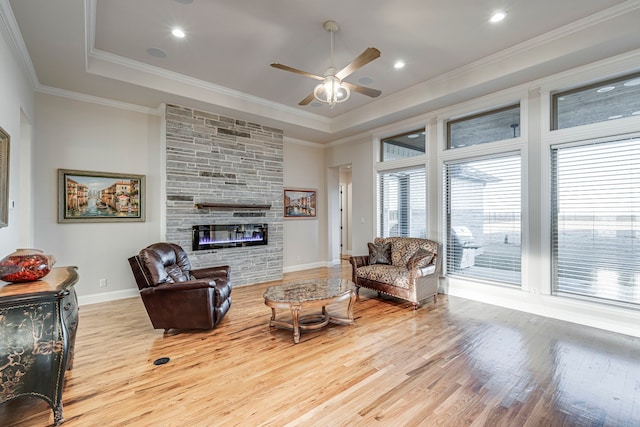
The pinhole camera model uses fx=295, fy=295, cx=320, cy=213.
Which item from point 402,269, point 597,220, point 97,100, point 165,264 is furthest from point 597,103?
point 97,100

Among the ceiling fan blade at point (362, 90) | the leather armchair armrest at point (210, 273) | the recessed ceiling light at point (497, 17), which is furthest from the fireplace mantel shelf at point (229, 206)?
the recessed ceiling light at point (497, 17)

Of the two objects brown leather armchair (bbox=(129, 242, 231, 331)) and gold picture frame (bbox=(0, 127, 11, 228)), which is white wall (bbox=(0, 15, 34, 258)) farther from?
brown leather armchair (bbox=(129, 242, 231, 331))

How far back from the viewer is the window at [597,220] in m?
3.39

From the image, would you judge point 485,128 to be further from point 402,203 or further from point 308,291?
point 308,291

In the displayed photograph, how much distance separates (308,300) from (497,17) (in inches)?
142

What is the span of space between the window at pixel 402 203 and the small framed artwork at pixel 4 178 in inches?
214

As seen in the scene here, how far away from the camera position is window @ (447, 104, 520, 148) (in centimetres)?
435

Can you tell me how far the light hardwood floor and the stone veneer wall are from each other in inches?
74.8

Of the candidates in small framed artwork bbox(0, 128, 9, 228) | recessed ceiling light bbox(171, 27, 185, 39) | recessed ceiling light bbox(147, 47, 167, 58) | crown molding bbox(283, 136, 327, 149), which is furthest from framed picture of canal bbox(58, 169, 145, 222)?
crown molding bbox(283, 136, 327, 149)

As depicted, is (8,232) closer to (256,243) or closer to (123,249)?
(123,249)

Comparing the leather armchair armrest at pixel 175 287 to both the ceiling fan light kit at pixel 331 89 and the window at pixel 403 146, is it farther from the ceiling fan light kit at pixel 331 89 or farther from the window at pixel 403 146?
the window at pixel 403 146

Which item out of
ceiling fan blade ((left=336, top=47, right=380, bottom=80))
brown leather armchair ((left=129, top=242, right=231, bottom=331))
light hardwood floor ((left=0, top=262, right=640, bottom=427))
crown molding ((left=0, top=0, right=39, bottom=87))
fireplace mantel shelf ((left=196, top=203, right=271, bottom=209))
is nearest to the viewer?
light hardwood floor ((left=0, top=262, right=640, bottom=427))

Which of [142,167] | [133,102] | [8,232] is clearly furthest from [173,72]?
[8,232]

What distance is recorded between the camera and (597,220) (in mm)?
3605
